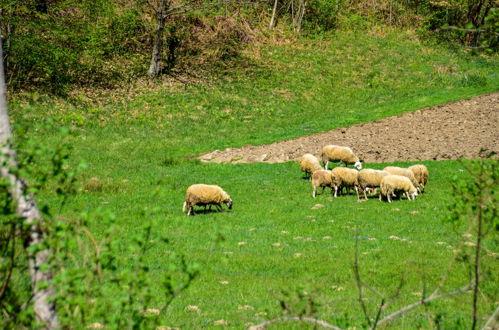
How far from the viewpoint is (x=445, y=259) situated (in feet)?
45.0

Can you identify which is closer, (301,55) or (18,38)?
(18,38)

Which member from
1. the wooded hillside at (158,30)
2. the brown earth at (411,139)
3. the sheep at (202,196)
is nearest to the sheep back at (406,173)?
the brown earth at (411,139)

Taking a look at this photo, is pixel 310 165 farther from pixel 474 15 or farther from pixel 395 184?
pixel 474 15

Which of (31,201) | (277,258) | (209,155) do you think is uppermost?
(31,201)

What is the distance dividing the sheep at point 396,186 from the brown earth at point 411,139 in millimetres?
7095

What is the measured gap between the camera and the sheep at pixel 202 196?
19547mm

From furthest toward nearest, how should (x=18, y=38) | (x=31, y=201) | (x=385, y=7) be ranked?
(x=385, y=7), (x=18, y=38), (x=31, y=201)

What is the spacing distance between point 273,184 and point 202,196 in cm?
631

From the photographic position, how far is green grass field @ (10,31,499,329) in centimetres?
1095

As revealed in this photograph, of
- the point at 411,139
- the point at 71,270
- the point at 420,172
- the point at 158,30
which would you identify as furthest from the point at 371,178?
the point at 158,30

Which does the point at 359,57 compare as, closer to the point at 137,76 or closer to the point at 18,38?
the point at 137,76

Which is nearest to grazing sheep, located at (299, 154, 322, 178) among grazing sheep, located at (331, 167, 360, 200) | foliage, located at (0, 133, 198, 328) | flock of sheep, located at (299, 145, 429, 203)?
flock of sheep, located at (299, 145, 429, 203)

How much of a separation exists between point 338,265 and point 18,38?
32085 mm

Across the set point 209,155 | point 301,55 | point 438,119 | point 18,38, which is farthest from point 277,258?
point 301,55
